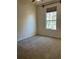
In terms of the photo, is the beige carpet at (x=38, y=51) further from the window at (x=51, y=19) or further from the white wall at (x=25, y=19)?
the window at (x=51, y=19)

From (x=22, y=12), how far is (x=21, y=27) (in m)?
0.91

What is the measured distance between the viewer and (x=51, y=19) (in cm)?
664

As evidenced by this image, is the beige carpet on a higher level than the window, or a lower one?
lower

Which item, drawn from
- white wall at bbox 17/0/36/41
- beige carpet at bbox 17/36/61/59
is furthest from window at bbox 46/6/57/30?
beige carpet at bbox 17/36/61/59

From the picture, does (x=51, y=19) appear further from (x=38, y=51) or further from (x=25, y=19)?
(x=38, y=51)

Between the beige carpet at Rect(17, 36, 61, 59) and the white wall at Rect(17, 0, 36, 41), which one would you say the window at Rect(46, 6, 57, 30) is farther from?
the beige carpet at Rect(17, 36, 61, 59)

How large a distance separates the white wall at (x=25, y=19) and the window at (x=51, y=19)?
3.16 feet

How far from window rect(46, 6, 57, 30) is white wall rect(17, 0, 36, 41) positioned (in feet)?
3.16

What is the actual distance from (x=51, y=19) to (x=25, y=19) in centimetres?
186

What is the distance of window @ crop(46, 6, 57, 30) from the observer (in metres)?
6.43

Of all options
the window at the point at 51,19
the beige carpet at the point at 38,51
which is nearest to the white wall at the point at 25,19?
the window at the point at 51,19
